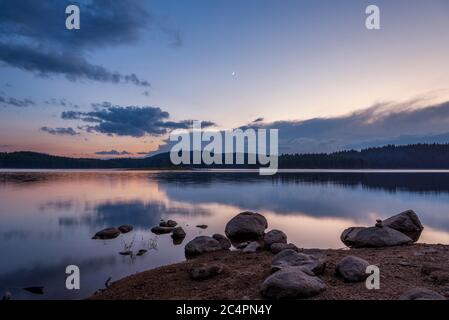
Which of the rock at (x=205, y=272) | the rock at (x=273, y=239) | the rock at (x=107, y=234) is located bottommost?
the rock at (x=107, y=234)

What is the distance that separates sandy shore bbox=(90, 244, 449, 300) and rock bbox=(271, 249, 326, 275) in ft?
0.81

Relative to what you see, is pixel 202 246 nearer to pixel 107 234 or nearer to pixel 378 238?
pixel 107 234

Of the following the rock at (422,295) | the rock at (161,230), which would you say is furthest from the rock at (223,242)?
the rock at (422,295)

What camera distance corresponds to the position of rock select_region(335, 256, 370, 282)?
7.51 m

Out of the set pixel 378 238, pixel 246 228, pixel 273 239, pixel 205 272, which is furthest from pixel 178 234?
pixel 378 238

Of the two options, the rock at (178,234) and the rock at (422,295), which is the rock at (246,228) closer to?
the rock at (178,234)

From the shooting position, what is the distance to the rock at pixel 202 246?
12.9m

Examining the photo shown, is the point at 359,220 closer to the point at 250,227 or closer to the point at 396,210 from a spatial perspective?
the point at 396,210

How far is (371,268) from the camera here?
7.78 metres

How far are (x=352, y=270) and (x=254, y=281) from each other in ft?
8.36

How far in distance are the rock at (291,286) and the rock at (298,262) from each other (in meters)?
0.97

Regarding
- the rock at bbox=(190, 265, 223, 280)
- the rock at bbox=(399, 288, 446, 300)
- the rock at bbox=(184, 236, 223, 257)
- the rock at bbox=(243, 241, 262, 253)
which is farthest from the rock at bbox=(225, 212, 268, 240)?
the rock at bbox=(399, 288, 446, 300)
